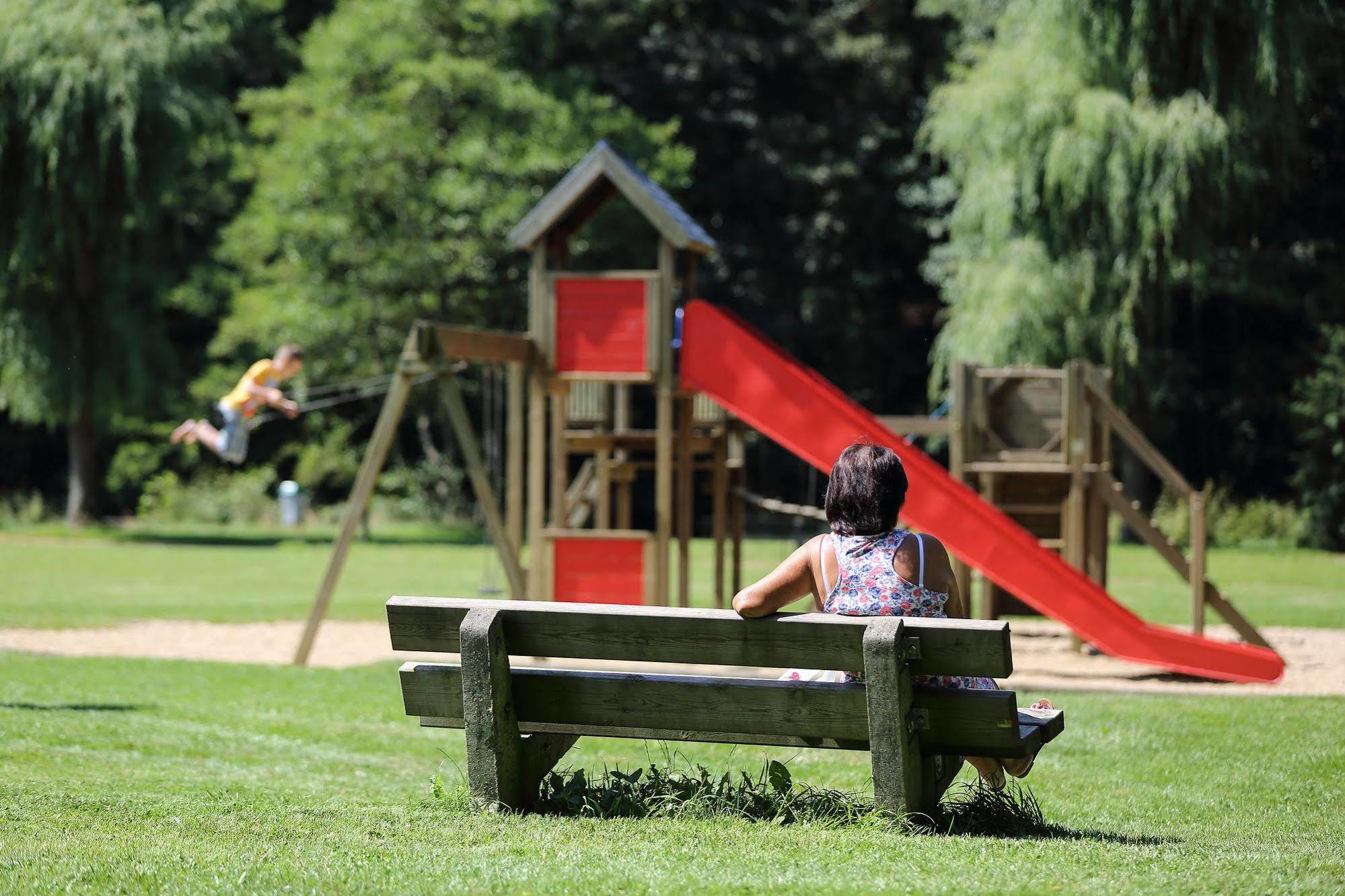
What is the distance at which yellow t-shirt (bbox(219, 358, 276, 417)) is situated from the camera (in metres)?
17.2

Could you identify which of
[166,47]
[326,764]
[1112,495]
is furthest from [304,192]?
[326,764]

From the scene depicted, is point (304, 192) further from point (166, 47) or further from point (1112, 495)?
point (1112, 495)

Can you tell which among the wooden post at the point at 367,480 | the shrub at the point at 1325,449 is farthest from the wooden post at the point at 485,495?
the shrub at the point at 1325,449

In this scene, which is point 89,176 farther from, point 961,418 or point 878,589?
point 878,589

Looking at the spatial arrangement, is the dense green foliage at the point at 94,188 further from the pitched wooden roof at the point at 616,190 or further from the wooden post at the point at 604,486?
the pitched wooden roof at the point at 616,190

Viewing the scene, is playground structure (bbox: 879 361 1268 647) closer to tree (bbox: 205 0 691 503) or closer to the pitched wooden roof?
the pitched wooden roof

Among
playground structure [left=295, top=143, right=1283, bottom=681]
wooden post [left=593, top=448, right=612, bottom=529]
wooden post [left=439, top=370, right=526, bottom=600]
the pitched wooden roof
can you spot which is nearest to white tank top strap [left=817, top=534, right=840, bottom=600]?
playground structure [left=295, top=143, right=1283, bottom=681]

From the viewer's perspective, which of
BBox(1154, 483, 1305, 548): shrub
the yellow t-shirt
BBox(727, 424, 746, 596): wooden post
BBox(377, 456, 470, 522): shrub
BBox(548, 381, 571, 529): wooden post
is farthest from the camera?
BBox(377, 456, 470, 522): shrub

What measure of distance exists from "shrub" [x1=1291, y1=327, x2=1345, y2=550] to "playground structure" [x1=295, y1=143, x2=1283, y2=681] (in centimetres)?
1543

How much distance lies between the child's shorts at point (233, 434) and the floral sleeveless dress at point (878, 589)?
Answer: 1308 centimetres

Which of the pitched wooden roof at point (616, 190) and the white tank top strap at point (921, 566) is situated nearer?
the white tank top strap at point (921, 566)

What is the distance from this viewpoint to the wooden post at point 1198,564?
1401 centimetres

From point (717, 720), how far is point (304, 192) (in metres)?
29.1

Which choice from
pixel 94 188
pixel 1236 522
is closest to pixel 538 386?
pixel 94 188
